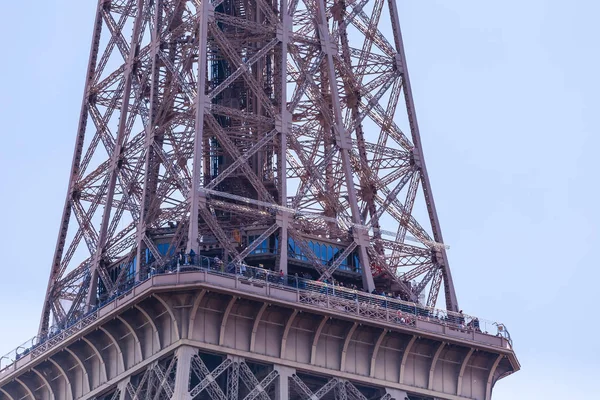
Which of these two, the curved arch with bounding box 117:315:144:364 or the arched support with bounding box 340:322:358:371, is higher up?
the arched support with bounding box 340:322:358:371

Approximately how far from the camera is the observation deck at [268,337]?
313 ft

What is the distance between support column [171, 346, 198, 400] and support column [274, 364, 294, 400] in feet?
12.4

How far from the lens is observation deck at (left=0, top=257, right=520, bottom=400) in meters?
95.3

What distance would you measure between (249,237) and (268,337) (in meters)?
7.00

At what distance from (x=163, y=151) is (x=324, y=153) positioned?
817 centimetres

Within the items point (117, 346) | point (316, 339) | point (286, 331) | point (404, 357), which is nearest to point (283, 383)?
point (286, 331)

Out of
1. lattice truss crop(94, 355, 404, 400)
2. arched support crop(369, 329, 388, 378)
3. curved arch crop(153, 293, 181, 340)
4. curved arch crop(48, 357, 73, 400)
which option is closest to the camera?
lattice truss crop(94, 355, 404, 400)

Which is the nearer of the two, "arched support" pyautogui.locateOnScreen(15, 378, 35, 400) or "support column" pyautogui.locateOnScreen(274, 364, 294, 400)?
"support column" pyautogui.locateOnScreen(274, 364, 294, 400)

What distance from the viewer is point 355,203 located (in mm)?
105438

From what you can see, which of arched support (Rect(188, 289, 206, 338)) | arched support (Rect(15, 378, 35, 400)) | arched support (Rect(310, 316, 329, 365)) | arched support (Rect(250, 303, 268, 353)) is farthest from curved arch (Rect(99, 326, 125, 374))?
arched support (Rect(310, 316, 329, 365))

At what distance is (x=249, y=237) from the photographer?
102562 mm

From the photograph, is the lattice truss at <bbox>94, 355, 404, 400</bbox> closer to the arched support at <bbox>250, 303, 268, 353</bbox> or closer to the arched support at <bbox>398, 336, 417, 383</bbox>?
the arched support at <bbox>250, 303, 268, 353</bbox>

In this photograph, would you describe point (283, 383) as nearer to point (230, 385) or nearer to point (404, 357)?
point (230, 385)

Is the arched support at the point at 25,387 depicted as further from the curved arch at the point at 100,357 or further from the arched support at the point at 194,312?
the arched support at the point at 194,312
